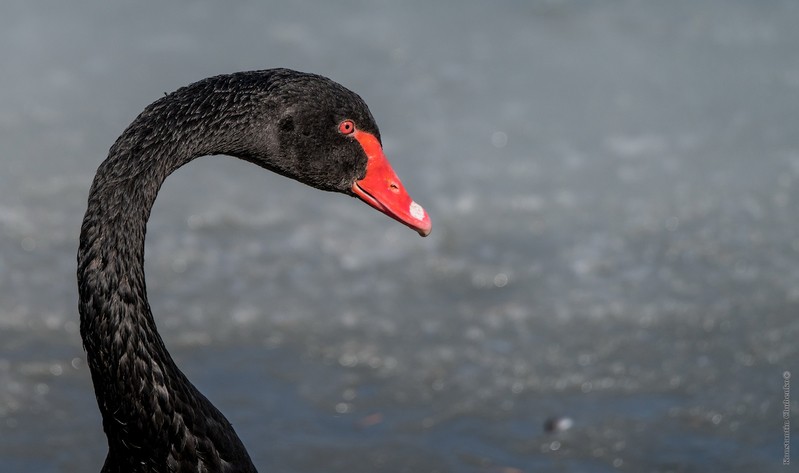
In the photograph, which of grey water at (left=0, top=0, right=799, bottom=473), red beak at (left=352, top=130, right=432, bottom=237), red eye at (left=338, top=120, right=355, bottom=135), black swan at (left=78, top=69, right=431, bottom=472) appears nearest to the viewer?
black swan at (left=78, top=69, right=431, bottom=472)

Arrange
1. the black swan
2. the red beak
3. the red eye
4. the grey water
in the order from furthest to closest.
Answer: the grey water → the red beak → the red eye → the black swan

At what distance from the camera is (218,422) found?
3590 millimetres

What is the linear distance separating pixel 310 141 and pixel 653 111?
4076 millimetres

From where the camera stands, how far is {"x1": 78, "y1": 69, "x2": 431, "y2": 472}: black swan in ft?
10.5

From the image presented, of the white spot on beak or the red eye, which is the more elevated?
the red eye

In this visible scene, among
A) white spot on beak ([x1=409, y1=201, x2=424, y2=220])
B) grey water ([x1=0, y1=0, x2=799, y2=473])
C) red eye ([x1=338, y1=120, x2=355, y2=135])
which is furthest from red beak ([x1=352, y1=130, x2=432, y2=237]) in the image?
grey water ([x1=0, y1=0, x2=799, y2=473])

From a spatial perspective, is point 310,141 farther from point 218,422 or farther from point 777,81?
point 777,81

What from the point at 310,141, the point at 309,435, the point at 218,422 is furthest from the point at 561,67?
the point at 218,422

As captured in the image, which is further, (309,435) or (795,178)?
(795,178)

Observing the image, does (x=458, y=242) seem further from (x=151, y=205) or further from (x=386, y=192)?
(x=151, y=205)

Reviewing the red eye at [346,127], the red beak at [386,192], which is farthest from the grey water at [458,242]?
the red eye at [346,127]

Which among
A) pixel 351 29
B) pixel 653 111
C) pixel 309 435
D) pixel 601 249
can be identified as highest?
pixel 351 29

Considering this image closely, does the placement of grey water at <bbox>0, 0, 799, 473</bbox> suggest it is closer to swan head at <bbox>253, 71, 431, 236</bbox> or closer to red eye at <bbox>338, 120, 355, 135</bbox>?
swan head at <bbox>253, 71, 431, 236</bbox>

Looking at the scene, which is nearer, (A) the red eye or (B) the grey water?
(A) the red eye
